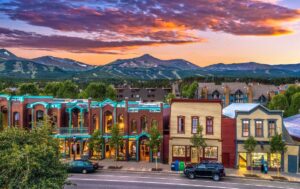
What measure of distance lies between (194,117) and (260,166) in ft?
33.2

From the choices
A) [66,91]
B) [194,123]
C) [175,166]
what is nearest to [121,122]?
[194,123]

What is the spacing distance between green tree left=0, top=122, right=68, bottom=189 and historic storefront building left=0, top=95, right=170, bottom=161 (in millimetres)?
23424

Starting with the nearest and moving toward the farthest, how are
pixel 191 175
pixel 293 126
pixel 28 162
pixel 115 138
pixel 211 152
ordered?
1. pixel 28 162
2. pixel 191 175
3. pixel 115 138
4. pixel 211 152
5. pixel 293 126

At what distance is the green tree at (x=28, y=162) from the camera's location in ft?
58.5

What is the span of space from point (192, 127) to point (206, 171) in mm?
8555

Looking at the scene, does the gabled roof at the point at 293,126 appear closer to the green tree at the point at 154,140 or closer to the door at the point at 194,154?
the door at the point at 194,154

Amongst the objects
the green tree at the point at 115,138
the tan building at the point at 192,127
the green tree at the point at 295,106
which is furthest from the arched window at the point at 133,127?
the green tree at the point at 295,106

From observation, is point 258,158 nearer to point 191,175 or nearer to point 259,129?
point 259,129

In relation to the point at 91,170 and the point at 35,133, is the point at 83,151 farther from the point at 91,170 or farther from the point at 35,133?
the point at 35,133

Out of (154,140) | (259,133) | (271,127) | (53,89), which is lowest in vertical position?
(154,140)

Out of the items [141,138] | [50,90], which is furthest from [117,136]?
[50,90]

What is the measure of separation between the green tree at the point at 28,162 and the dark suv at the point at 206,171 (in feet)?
58.4

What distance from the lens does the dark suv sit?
113ft

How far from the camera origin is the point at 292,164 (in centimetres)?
3912
